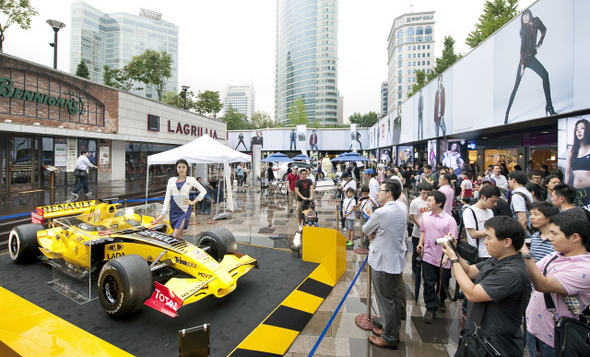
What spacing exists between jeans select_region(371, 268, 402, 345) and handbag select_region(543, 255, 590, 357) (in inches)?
57.7

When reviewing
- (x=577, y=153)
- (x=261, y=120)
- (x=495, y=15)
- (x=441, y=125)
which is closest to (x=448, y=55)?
(x=495, y=15)

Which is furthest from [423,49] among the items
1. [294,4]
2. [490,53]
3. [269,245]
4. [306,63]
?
[269,245]

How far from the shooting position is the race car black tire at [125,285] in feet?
11.8

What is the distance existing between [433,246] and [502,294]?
81.0 inches

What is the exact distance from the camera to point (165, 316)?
12.8 feet

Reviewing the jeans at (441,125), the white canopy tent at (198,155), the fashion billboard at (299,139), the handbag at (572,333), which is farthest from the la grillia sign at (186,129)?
the handbag at (572,333)

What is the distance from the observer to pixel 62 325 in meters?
3.59

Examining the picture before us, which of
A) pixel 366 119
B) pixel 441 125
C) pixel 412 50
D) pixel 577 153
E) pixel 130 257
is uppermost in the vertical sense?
pixel 412 50

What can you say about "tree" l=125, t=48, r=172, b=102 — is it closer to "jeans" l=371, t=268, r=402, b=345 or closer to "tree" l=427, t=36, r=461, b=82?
"tree" l=427, t=36, r=461, b=82

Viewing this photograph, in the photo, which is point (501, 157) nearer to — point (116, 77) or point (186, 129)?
point (186, 129)

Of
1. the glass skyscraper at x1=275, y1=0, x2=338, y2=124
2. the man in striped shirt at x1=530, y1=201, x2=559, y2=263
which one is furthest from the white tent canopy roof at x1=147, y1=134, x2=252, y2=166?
the glass skyscraper at x1=275, y1=0, x2=338, y2=124

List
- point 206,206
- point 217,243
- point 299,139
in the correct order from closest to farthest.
A: point 217,243 → point 206,206 → point 299,139

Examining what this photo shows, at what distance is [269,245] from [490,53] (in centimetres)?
990

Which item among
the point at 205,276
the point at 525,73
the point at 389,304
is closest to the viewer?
the point at 389,304
